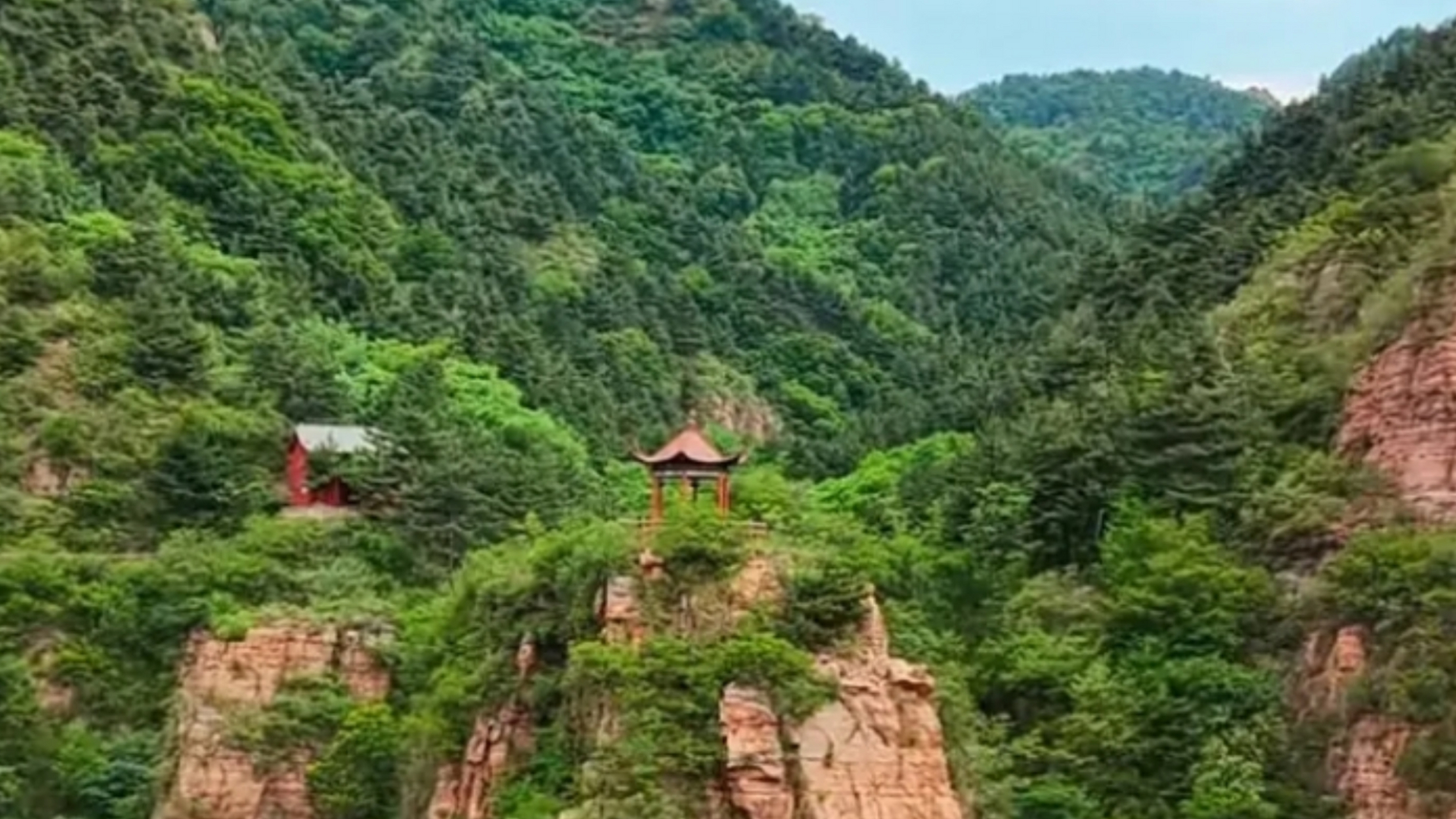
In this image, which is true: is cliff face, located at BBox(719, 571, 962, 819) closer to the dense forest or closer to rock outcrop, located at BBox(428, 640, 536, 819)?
the dense forest

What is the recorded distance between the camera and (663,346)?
7381 cm

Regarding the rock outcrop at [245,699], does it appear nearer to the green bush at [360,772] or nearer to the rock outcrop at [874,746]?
the green bush at [360,772]

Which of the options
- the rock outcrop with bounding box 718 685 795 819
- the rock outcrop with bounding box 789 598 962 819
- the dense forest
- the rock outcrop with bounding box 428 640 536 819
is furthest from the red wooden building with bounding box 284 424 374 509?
the rock outcrop with bounding box 718 685 795 819

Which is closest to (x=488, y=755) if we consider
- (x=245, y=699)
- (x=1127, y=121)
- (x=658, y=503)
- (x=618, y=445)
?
(x=658, y=503)

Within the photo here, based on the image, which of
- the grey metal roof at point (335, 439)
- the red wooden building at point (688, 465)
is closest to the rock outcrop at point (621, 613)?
the red wooden building at point (688, 465)

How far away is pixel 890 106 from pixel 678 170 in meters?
10.6

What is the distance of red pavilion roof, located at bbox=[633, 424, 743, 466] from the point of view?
123 feet

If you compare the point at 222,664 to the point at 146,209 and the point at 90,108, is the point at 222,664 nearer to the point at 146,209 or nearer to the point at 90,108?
the point at 146,209

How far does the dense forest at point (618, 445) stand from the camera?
37.5 meters

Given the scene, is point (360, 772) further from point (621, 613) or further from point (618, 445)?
point (618, 445)

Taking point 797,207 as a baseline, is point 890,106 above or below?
above

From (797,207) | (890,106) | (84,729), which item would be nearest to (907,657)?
(84,729)

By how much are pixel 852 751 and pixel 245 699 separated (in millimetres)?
13130

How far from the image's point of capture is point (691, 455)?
3766cm
